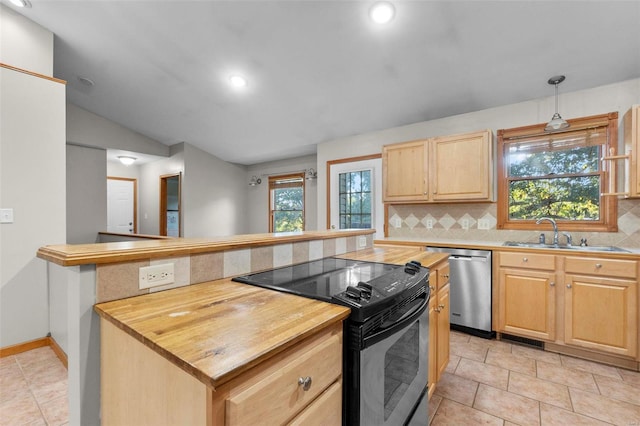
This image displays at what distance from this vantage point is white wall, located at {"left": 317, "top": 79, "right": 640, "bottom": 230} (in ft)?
8.62

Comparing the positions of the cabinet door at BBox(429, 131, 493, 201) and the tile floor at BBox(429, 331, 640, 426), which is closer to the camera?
the tile floor at BBox(429, 331, 640, 426)

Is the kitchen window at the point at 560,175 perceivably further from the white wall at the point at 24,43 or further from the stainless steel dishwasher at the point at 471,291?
the white wall at the point at 24,43

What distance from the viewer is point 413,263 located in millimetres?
1560

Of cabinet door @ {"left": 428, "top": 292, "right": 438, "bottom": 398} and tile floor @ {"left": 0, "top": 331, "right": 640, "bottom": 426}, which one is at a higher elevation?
cabinet door @ {"left": 428, "top": 292, "right": 438, "bottom": 398}

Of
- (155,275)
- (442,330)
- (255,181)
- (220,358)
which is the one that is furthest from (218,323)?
(255,181)

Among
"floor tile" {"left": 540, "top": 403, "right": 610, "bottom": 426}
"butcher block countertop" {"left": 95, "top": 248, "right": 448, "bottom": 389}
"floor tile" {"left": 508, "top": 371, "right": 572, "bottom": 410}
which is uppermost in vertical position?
"butcher block countertop" {"left": 95, "top": 248, "right": 448, "bottom": 389}

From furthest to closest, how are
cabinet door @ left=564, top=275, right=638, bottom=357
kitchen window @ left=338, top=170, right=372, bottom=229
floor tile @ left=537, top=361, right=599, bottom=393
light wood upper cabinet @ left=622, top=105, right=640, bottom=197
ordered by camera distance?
kitchen window @ left=338, top=170, right=372, bottom=229, light wood upper cabinet @ left=622, top=105, right=640, bottom=197, cabinet door @ left=564, top=275, right=638, bottom=357, floor tile @ left=537, top=361, right=599, bottom=393

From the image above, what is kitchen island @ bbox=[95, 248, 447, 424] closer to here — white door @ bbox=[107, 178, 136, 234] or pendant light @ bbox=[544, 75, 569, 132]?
pendant light @ bbox=[544, 75, 569, 132]

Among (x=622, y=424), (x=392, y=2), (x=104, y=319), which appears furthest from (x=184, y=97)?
(x=622, y=424)

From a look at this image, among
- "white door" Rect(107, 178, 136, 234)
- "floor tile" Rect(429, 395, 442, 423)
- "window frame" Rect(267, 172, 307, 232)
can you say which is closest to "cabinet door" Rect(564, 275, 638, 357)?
"floor tile" Rect(429, 395, 442, 423)

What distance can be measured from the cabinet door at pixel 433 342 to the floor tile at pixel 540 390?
0.74 metres

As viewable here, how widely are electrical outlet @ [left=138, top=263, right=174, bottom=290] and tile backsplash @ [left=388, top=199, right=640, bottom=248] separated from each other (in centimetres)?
316

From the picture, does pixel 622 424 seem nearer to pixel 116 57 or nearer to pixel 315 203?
pixel 315 203

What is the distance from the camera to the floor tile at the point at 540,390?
1.88 meters
